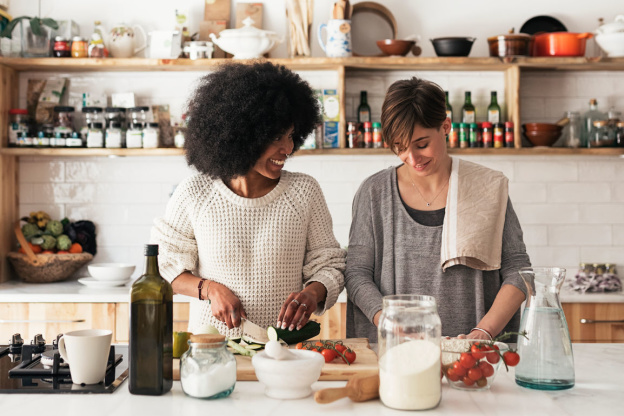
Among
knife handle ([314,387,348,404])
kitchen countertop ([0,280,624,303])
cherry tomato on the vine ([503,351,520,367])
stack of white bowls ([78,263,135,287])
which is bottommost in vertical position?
kitchen countertop ([0,280,624,303])

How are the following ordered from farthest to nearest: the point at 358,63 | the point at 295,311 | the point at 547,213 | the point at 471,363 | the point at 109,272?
the point at 547,213, the point at 358,63, the point at 109,272, the point at 295,311, the point at 471,363

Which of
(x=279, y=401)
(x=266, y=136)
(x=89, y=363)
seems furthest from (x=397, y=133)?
(x=89, y=363)

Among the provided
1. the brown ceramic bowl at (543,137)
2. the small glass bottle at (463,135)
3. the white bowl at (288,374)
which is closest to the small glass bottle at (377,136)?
the small glass bottle at (463,135)

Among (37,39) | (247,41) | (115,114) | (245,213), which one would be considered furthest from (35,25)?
(245,213)

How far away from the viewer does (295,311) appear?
186 cm

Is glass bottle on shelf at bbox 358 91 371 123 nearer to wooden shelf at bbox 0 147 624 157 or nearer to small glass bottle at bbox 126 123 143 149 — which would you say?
wooden shelf at bbox 0 147 624 157

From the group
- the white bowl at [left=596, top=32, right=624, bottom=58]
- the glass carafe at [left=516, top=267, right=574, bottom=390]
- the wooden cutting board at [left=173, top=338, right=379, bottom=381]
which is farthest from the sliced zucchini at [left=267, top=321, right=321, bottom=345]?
the white bowl at [left=596, top=32, right=624, bottom=58]

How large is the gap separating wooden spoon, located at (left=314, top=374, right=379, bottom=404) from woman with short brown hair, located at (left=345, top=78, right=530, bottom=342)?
0.58 m

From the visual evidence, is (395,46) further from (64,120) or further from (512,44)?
(64,120)

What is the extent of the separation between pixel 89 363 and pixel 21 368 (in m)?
0.24

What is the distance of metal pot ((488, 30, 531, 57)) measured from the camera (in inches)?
145

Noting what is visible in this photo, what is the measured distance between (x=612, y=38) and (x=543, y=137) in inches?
25.3

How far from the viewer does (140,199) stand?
4.04m

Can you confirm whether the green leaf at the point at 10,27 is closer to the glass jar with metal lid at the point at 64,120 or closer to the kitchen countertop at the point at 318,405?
the glass jar with metal lid at the point at 64,120
